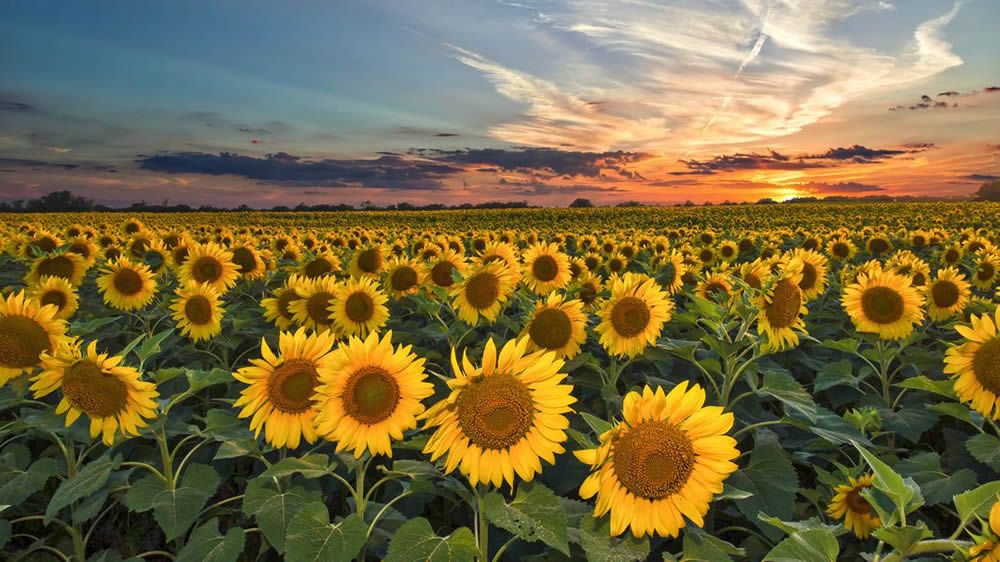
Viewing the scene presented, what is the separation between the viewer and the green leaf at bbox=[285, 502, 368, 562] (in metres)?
2.21

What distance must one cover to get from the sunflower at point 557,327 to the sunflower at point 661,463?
184cm

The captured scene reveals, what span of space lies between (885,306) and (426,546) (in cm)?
516

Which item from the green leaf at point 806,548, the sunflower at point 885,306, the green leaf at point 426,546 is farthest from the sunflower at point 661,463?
the sunflower at point 885,306

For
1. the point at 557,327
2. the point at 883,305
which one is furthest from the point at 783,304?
the point at 883,305

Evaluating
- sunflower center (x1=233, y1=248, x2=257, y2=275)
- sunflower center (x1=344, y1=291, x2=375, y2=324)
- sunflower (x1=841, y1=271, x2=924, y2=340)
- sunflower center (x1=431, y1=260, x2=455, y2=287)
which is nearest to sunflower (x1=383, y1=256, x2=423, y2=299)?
sunflower center (x1=431, y1=260, x2=455, y2=287)

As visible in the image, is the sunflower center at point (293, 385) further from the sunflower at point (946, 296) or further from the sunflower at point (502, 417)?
the sunflower at point (946, 296)

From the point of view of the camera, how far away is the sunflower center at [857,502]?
114 inches

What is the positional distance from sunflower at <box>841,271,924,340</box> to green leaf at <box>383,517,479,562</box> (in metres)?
4.75

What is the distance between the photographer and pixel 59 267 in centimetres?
765

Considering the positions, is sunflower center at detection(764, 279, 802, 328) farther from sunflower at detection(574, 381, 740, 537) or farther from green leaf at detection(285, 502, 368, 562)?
green leaf at detection(285, 502, 368, 562)

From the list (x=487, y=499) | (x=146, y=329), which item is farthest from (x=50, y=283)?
(x=487, y=499)

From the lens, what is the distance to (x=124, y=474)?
3131 millimetres

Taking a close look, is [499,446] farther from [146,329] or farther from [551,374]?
[146,329]

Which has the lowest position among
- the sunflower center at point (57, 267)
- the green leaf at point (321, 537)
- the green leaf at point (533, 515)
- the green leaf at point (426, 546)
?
the green leaf at point (321, 537)
